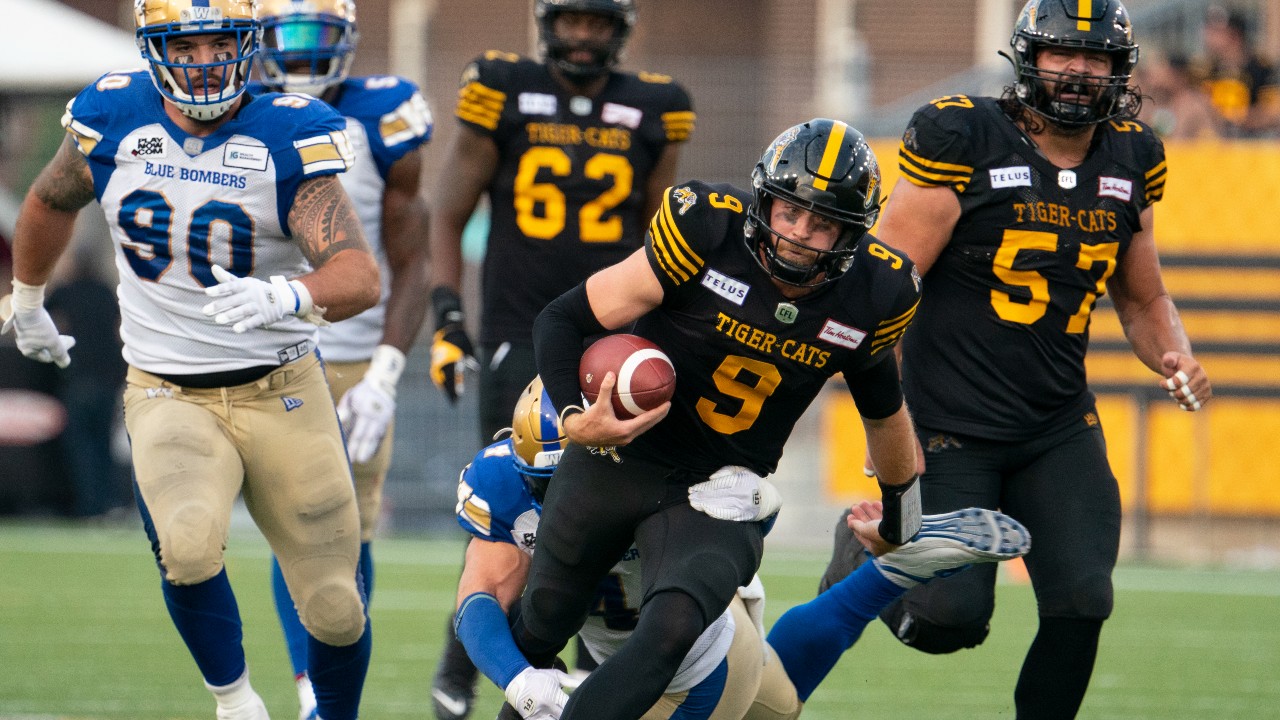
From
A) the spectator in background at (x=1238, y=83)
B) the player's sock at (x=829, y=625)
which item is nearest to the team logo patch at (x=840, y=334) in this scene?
the player's sock at (x=829, y=625)

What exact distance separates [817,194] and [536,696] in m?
1.27

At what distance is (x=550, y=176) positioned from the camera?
18.7 feet

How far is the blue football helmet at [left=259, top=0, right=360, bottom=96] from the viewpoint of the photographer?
5375mm

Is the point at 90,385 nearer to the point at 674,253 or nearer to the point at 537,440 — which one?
the point at 537,440

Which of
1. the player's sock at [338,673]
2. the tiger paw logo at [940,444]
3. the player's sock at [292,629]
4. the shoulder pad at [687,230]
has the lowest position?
the player's sock at [292,629]

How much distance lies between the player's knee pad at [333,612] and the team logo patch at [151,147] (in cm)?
115

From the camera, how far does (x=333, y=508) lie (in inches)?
170

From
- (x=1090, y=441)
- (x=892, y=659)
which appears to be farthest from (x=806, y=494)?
(x=1090, y=441)

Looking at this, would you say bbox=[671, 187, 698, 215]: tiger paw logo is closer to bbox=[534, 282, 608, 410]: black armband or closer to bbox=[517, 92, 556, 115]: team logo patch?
bbox=[534, 282, 608, 410]: black armband

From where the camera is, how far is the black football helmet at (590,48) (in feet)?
18.3

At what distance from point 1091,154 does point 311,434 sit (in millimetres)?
2164

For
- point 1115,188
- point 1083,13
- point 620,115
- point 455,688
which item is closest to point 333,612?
point 455,688

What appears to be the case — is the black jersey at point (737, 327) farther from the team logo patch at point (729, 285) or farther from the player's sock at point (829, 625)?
the player's sock at point (829, 625)

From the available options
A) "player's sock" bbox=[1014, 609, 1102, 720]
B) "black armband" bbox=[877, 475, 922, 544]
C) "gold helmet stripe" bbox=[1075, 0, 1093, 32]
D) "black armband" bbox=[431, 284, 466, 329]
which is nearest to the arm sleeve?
"black armband" bbox=[877, 475, 922, 544]
